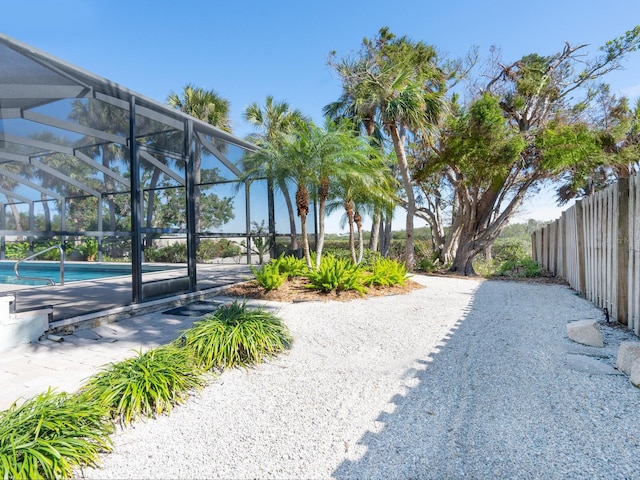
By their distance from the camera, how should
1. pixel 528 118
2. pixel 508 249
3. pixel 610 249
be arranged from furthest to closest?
pixel 508 249 → pixel 528 118 → pixel 610 249

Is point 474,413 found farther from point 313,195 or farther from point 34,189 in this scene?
point 34,189

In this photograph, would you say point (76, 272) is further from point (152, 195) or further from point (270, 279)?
point (270, 279)

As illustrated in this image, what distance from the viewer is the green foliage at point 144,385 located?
2.21 metres

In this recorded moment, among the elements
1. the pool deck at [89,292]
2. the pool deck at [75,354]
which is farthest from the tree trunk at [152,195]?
the pool deck at [75,354]

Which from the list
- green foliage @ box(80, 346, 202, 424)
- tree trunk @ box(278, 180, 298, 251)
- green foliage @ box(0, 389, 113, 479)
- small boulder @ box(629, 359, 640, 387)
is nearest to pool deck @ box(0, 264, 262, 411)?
green foliage @ box(80, 346, 202, 424)

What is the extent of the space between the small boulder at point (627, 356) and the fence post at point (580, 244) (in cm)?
377

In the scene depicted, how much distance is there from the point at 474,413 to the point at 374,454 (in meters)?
0.83

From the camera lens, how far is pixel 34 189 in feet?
18.2

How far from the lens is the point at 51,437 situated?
180cm

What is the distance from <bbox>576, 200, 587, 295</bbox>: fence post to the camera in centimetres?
594

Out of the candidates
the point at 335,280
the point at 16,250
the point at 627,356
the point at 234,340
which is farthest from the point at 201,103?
the point at 627,356

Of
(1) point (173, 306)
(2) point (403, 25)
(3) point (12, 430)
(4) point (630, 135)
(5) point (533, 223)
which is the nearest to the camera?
(3) point (12, 430)

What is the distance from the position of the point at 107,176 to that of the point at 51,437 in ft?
20.0

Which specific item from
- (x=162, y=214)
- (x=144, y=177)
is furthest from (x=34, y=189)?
(x=162, y=214)
